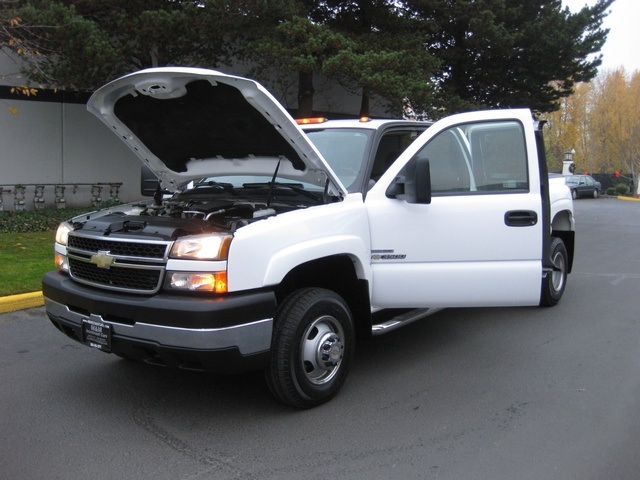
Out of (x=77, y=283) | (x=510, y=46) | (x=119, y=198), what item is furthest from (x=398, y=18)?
(x=77, y=283)

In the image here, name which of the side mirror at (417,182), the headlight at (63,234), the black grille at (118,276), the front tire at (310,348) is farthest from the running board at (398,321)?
the headlight at (63,234)

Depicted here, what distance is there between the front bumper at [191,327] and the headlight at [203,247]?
0.80 feet

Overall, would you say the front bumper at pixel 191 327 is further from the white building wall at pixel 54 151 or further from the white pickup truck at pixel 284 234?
the white building wall at pixel 54 151

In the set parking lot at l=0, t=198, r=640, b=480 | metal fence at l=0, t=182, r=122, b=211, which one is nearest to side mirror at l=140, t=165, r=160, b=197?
parking lot at l=0, t=198, r=640, b=480

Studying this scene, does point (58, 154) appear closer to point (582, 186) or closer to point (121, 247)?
point (121, 247)

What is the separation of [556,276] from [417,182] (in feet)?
12.4

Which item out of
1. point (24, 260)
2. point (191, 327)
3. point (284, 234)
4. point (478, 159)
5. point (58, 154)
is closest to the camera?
point (191, 327)

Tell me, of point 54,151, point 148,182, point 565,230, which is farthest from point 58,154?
point 565,230

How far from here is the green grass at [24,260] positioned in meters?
7.26

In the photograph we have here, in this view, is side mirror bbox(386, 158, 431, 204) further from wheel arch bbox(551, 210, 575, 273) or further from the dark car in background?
the dark car in background

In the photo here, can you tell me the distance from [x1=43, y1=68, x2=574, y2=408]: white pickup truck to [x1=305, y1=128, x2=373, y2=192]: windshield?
0.01 m

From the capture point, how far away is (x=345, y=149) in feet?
15.9

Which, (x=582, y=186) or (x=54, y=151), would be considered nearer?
(x=54, y=151)

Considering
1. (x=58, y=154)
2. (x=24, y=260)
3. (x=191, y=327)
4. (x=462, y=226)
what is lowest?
(x=24, y=260)
